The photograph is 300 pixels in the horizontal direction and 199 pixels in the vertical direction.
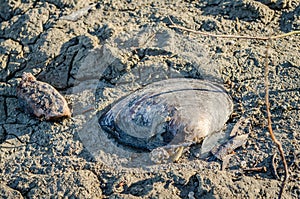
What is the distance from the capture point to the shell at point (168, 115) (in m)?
3.21

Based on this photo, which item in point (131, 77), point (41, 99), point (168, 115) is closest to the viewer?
point (168, 115)

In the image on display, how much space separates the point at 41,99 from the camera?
3.42m

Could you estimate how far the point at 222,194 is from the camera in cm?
299

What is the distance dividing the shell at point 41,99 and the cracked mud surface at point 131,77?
2.2 inches

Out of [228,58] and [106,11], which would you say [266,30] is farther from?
[106,11]

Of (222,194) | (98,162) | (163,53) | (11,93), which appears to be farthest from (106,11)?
(222,194)

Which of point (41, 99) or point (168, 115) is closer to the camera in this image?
point (168, 115)

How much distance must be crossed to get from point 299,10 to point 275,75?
2.03 ft

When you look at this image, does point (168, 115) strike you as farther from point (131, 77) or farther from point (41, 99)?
point (41, 99)

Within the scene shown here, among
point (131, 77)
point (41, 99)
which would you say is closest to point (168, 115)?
point (131, 77)

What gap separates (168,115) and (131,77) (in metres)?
0.41

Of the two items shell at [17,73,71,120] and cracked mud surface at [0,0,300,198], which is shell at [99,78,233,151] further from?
shell at [17,73,71,120]

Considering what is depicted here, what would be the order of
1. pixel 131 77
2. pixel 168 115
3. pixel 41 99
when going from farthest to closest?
pixel 131 77
pixel 41 99
pixel 168 115

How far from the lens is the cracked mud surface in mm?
3088
